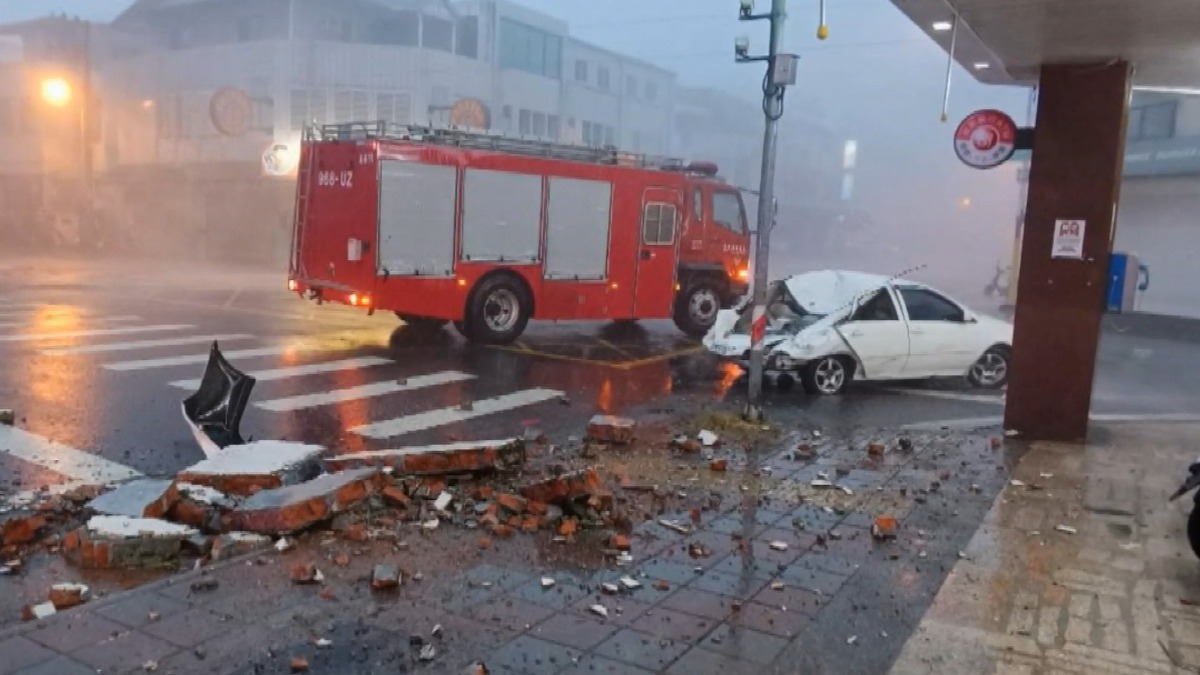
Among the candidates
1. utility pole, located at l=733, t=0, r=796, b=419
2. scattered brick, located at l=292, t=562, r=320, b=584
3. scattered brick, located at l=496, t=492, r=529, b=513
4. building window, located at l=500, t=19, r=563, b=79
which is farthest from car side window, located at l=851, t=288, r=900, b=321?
building window, located at l=500, t=19, r=563, b=79

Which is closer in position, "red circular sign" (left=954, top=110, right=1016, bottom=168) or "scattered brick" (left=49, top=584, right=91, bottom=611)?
"scattered brick" (left=49, top=584, right=91, bottom=611)

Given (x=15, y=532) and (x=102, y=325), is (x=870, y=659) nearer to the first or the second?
(x=15, y=532)

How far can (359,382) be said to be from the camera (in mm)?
11016

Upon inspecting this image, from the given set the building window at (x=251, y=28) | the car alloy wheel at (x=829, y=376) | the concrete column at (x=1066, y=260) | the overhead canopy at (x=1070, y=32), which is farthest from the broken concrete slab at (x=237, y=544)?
the building window at (x=251, y=28)

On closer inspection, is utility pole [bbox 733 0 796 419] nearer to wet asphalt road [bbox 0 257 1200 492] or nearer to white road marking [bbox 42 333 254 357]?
wet asphalt road [bbox 0 257 1200 492]

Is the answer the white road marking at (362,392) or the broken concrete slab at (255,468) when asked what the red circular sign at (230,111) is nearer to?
the white road marking at (362,392)

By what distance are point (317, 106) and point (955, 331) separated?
101 ft

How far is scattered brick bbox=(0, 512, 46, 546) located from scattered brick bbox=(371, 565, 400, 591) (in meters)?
2.26

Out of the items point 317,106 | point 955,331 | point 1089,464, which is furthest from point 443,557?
point 317,106

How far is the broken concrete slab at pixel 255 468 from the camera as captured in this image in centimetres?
613

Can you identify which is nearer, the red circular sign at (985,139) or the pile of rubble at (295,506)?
the pile of rubble at (295,506)

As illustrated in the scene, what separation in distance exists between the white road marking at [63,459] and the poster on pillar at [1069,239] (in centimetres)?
815

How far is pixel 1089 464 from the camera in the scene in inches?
311

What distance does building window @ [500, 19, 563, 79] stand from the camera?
41.9 meters
